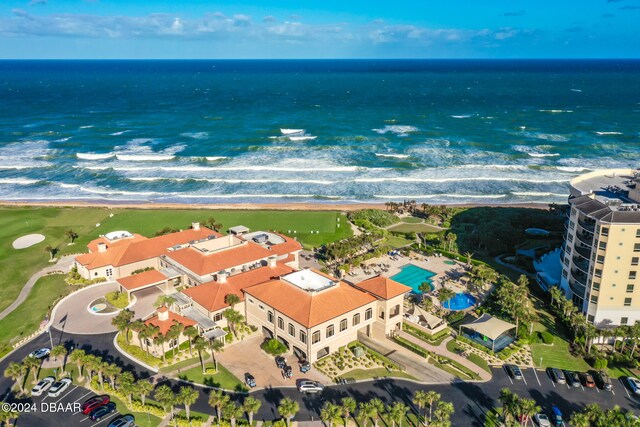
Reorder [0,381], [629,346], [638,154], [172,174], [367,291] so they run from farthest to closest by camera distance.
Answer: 1. [638,154]
2. [172,174]
3. [367,291]
4. [629,346]
5. [0,381]

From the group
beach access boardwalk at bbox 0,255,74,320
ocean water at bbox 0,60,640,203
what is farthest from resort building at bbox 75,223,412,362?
Result: ocean water at bbox 0,60,640,203

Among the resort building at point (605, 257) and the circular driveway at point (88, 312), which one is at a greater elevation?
the resort building at point (605, 257)

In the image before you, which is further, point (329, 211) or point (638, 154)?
point (638, 154)

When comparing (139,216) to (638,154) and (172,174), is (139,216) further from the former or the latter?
(638,154)

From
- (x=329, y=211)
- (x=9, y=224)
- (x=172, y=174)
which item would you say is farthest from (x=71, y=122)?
(x=329, y=211)

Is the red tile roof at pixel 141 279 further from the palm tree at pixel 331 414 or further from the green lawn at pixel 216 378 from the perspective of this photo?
the palm tree at pixel 331 414

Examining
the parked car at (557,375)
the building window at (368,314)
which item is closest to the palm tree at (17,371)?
the building window at (368,314)

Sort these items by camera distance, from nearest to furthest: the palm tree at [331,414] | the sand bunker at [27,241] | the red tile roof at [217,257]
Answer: the palm tree at [331,414] → the red tile roof at [217,257] → the sand bunker at [27,241]
